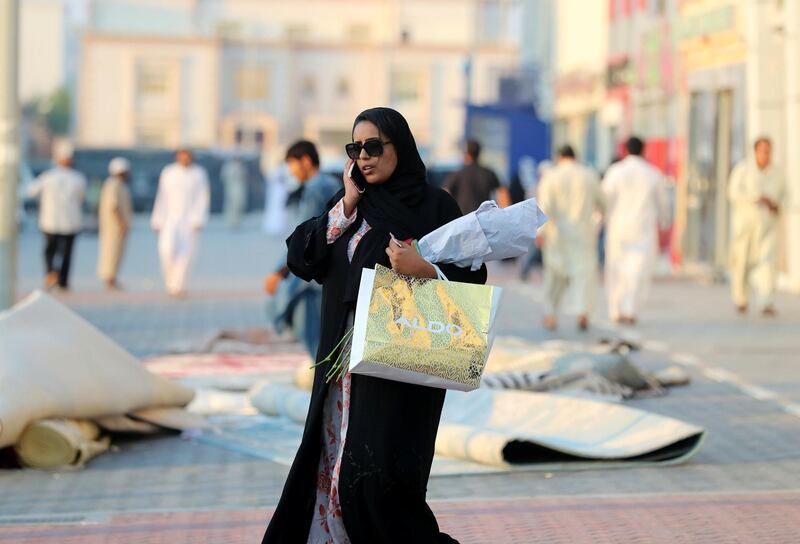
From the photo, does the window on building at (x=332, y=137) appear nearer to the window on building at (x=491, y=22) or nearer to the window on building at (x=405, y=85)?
the window on building at (x=405, y=85)

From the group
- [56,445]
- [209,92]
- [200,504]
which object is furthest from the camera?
[209,92]

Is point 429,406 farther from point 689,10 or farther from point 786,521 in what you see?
point 689,10

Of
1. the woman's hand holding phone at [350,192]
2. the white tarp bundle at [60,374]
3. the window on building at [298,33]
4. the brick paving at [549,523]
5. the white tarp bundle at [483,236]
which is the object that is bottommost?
the brick paving at [549,523]

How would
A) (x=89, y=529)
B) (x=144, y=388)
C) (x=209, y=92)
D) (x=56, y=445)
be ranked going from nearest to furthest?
(x=89, y=529) < (x=56, y=445) < (x=144, y=388) < (x=209, y=92)

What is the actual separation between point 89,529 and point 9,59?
559 cm

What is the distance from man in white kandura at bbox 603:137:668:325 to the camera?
15.7m

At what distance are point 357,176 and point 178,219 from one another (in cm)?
1429

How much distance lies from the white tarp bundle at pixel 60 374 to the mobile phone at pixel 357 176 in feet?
10.7

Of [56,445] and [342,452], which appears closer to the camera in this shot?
[342,452]

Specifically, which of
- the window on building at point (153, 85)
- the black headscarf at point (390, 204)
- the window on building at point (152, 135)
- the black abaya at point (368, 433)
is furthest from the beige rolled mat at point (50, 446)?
the window on building at point (152, 135)

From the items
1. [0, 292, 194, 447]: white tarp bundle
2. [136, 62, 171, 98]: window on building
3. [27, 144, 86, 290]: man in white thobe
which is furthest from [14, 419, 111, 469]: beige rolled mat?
[136, 62, 171, 98]: window on building

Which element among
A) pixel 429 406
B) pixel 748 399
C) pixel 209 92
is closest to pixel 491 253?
pixel 429 406

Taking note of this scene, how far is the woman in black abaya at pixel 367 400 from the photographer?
4977 millimetres

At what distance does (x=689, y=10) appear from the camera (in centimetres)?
2534
